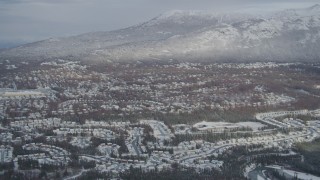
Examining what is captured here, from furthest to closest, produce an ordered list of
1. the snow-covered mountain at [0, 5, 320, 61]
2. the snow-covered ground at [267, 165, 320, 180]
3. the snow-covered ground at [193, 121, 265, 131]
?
the snow-covered mountain at [0, 5, 320, 61]
the snow-covered ground at [193, 121, 265, 131]
the snow-covered ground at [267, 165, 320, 180]

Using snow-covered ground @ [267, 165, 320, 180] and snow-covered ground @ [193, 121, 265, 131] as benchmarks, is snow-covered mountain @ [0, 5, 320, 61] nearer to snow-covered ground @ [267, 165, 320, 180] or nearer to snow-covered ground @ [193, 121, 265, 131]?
snow-covered ground @ [193, 121, 265, 131]

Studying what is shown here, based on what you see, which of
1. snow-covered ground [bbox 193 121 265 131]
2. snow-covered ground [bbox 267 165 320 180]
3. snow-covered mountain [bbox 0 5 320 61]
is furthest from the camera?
snow-covered mountain [bbox 0 5 320 61]

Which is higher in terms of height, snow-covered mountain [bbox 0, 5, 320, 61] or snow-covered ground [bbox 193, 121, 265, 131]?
snow-covered mountain [bbox 0, 5, 320, 61]

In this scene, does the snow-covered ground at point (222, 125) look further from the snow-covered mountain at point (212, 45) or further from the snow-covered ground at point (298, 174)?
the snow-covered mountain at point (212, 45)

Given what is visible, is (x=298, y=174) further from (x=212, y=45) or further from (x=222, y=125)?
(x=212, y=45)

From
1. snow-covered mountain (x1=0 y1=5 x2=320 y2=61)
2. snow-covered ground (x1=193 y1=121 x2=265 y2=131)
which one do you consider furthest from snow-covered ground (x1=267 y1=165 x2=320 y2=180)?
snow-covered mountain (x1=0 y1=5 x2=320 y2=61)

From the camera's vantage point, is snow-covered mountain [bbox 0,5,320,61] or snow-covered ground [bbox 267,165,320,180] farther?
snow-covered mountain [bbox 0,5,320,61]

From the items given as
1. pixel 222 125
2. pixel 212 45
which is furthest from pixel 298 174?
pixel 212 45

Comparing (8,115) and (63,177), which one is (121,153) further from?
(8,115)

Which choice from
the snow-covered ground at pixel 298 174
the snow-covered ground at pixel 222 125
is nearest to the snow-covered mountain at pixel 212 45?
the snow-covered ground at pixel 222 125

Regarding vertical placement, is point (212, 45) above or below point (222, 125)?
above
